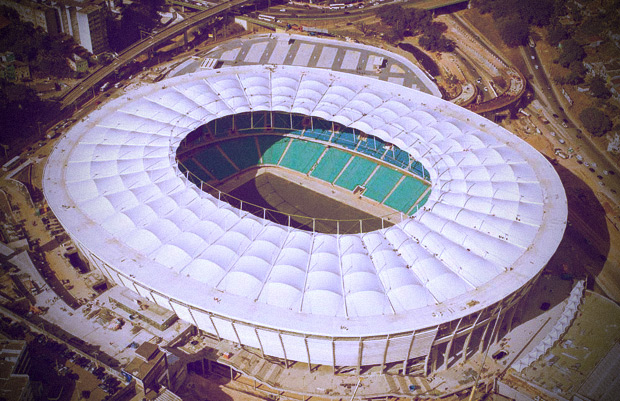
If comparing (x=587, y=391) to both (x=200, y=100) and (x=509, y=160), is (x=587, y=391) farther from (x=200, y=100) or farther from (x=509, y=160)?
(x=200, y=100)

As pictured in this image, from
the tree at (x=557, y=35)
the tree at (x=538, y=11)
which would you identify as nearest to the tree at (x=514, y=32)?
the tree at (x=538, y=11)

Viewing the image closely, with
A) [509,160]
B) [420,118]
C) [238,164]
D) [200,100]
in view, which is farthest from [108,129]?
[509,160]

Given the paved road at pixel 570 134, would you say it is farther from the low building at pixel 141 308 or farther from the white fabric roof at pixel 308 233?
the low building at pixel 141 308

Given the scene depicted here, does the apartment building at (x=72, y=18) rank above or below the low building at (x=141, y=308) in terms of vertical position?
above

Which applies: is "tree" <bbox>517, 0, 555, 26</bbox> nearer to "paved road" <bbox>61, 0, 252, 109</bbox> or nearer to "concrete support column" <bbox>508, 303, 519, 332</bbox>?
"paved road" <bbox>61, 0, 252, 109</bbox>

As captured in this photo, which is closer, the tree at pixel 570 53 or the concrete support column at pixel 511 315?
the concrete support column at pixel 511 315

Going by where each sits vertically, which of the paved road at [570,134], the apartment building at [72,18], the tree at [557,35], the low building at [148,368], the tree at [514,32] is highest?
the apartment building at [72,18]

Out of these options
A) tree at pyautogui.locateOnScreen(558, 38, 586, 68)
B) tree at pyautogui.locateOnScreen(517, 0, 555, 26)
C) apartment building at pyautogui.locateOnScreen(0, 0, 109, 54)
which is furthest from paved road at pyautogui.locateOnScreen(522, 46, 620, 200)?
apartment building at pyautogui.locateOnScreen(0, 0, 109, 54)
